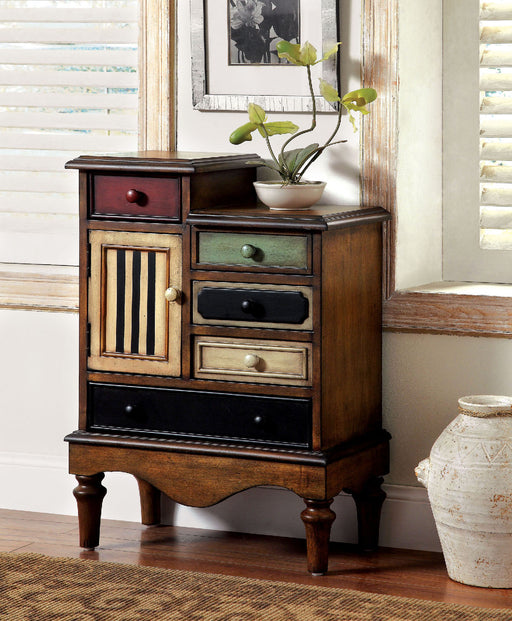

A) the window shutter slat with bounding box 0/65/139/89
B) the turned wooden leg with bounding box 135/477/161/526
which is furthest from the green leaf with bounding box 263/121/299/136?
the turned wooden leg with bounding box 135/477/161/526

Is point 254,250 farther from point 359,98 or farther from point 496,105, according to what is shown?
point 496,105

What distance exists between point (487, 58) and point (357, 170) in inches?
20.5

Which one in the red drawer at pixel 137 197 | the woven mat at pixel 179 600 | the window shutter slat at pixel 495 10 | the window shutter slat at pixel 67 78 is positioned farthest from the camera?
the window shutter slat at pixel 67 78

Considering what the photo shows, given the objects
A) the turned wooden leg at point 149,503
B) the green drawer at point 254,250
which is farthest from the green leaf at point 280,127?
the turned wooden leg at point 149,503

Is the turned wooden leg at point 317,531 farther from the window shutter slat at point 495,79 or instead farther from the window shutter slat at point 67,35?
the window shutter slat at point 67,35

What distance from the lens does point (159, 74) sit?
149 inches

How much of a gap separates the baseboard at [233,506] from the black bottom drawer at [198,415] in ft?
1.51

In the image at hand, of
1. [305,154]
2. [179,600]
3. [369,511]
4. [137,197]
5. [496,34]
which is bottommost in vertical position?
[179,600]

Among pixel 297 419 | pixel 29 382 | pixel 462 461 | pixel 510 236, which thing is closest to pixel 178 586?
pixel 297 419

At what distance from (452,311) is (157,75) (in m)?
1.18

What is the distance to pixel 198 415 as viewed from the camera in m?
3.40

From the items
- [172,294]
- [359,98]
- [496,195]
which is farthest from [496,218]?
[172,294]

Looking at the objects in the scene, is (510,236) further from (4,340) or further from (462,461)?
(4,340)

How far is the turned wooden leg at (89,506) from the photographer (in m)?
3.57
